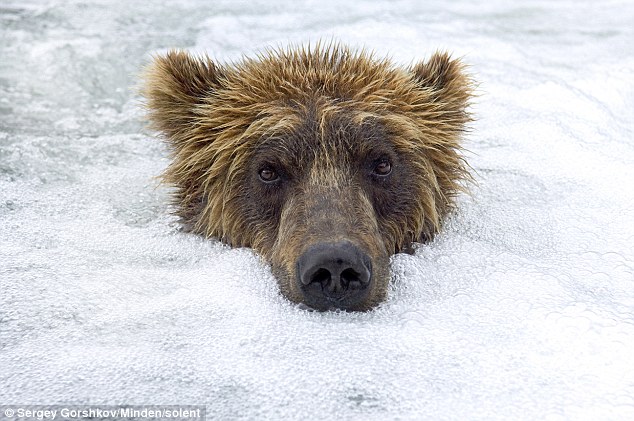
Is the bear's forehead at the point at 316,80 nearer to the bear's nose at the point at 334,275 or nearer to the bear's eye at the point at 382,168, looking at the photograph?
the bear's eye at the point at 382,168

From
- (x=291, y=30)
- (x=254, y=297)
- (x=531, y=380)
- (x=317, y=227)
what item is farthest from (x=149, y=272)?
(x=291, y=30)

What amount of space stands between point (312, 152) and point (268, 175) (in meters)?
0.33

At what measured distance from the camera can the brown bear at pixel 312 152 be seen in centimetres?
478

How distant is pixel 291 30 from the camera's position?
1076 cm

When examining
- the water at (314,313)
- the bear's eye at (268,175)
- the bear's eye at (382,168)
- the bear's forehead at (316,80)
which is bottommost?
the water at (314,313)

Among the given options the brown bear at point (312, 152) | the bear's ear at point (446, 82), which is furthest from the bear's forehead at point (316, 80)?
the bear's ear at point (446, 82)

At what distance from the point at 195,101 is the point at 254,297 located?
5.36 feet

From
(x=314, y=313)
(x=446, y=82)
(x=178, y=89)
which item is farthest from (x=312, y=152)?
(x=446, y=82)

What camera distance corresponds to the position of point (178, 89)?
5.63 meters

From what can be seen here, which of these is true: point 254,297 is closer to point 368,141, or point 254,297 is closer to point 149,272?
point 149,272

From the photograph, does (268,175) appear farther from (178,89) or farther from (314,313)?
(314,313)

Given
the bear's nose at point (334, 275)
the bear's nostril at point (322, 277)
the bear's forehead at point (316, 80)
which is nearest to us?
the bear's nose at point (334, 275)

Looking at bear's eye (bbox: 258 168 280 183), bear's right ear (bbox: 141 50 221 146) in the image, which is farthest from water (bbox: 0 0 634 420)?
bear's right ear (bbox: 141 50 221 146)

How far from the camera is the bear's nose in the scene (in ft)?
14.0
